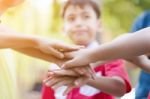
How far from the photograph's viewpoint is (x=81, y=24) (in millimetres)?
900

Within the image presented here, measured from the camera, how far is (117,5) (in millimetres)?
2182

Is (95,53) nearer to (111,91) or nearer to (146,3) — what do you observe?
(111,91)

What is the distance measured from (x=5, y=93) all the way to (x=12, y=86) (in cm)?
3

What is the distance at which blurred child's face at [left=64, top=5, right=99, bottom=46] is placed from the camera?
2.89 feet

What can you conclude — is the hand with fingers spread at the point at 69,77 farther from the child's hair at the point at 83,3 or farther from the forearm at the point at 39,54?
the child's hair at the point at 83,3

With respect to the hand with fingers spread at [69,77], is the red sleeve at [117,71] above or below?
below

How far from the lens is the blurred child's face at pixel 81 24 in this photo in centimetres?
88

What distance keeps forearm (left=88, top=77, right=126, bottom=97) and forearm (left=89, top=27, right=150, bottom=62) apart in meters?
0.12

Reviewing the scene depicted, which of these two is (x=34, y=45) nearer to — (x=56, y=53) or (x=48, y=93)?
(x=56, y=53)

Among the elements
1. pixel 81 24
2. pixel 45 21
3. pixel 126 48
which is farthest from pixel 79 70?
pixel 45 21

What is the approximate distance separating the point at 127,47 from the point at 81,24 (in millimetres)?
289

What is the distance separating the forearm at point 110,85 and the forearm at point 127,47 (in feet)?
0.39

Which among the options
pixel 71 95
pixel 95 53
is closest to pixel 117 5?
pixel 71 95

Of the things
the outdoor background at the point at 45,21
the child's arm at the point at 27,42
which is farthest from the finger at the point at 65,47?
the outdoor background at the point at 45,21
